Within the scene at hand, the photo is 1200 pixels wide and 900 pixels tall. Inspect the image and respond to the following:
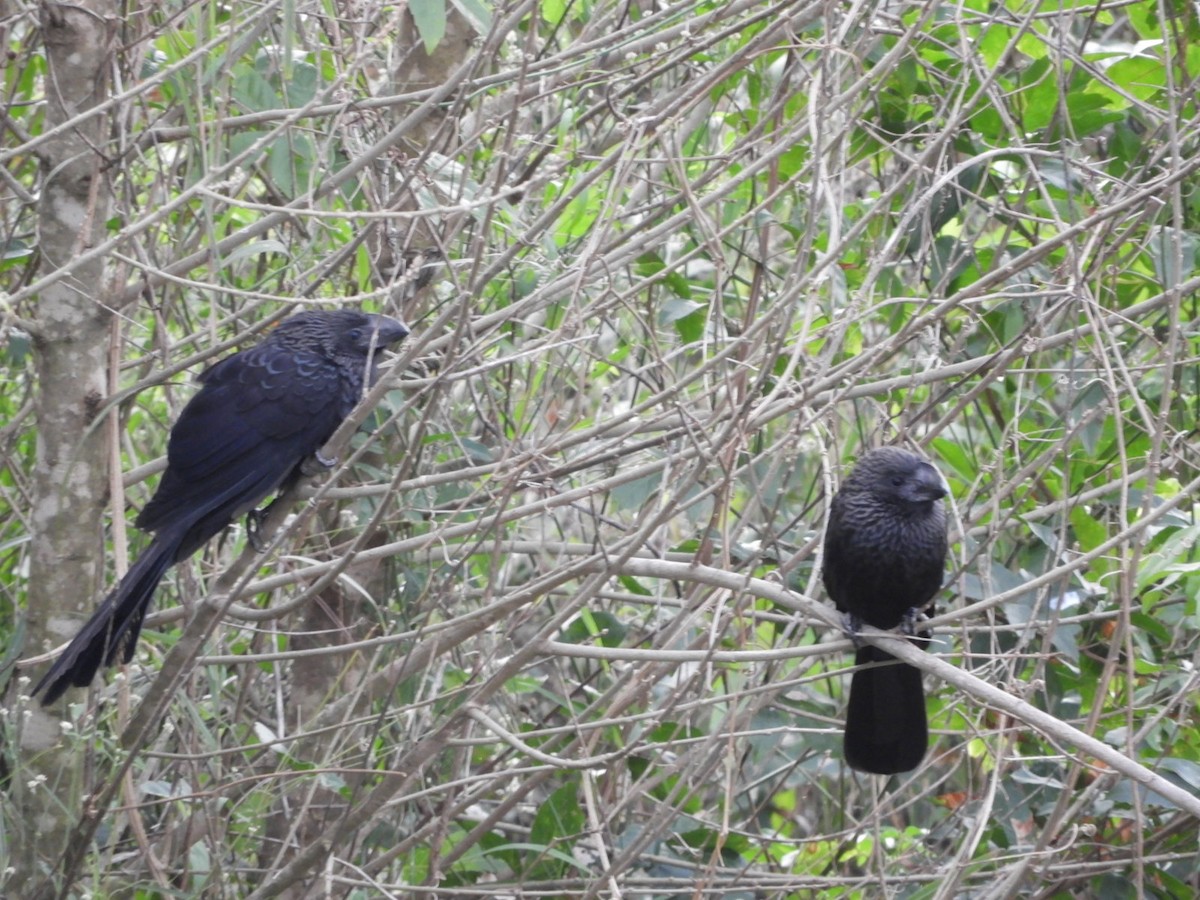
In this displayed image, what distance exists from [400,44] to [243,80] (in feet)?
2.57

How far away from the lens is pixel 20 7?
9.58 feet

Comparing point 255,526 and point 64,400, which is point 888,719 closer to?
point 255,526

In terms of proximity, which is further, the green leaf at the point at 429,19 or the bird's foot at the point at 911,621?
the bird's foot at the point at 911,621

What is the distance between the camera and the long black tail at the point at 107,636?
2.71 meters

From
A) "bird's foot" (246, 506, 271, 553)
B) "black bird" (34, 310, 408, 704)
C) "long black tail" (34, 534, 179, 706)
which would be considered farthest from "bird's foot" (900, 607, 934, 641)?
"long black tail" (34, 534, 179, 706)

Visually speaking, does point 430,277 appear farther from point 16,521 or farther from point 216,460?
point 16,521

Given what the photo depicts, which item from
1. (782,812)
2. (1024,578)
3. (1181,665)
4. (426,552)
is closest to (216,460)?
(426,552)

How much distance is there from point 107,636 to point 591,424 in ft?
3.97

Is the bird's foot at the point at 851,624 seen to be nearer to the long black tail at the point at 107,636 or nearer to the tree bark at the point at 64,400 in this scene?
the long black tail at the point at 107,636

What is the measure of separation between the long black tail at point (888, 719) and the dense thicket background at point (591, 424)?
12 centimetres

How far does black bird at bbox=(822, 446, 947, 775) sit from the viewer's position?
3088mm

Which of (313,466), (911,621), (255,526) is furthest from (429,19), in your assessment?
(911,621)

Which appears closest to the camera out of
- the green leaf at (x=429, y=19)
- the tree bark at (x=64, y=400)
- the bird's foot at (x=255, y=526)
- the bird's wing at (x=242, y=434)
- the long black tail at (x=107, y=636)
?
the green leaf at (x=429, y=19)

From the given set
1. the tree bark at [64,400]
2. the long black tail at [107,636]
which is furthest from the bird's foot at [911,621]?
the tree bark at [64,400]
